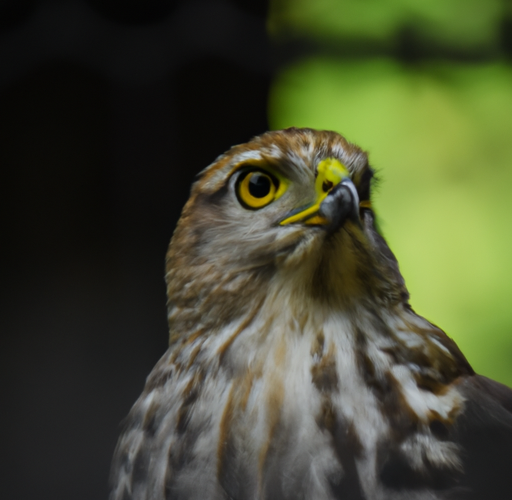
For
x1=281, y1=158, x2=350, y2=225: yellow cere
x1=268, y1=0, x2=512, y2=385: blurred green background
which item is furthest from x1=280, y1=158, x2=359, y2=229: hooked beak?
x1=268, y1=0, x2=512, y2=385: blurred green background

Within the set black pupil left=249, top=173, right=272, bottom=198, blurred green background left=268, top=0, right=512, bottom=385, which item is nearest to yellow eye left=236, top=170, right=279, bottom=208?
black pupil left=249, top=173, right=272, bottom=198

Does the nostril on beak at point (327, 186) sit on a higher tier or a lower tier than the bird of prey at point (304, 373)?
higher

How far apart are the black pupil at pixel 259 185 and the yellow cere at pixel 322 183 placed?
2.3 inches

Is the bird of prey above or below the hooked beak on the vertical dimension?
Result: below

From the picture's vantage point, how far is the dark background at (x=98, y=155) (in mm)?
731

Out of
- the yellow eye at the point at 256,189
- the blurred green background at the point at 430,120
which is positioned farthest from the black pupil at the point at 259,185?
the blurred green background at the point at 430,120

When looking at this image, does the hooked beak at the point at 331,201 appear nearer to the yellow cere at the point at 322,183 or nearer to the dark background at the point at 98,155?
the yellow cere at the point at 322,183

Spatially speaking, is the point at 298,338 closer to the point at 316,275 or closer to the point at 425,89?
the point at 316,275

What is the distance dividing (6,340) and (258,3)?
0.59m

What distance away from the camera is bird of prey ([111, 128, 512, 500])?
62 centimetres

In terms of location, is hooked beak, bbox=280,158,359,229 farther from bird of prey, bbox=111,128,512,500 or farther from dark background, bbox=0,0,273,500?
dark background, bbox=0,0,273,500

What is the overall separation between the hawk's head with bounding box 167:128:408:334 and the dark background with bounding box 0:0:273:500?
0.21 ft

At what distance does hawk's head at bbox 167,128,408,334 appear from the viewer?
651 millimetres

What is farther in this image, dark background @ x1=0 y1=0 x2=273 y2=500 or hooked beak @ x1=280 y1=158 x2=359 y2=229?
dark background @ x1=0 y1=0 x2=273 y2=500
